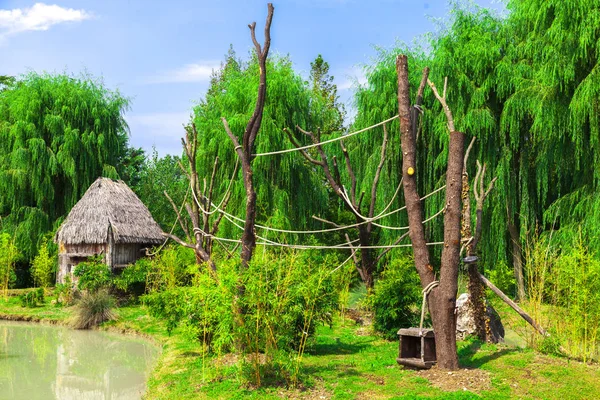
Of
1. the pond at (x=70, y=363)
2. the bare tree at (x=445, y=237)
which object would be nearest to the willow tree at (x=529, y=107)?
the bare tree at (x=445, y=237)

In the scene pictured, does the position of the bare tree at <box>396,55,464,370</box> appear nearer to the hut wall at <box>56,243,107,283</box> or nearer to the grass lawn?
the grass lawn

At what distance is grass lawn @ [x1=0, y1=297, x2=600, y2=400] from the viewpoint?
21.6 feet

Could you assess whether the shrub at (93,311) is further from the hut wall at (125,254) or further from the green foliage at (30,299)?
the hut wall at (125,254)

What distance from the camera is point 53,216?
65.1ft

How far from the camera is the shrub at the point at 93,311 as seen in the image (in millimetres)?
13469

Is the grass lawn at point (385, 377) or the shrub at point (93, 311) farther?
the shrub at point (93, 311)

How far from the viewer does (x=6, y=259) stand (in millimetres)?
17328

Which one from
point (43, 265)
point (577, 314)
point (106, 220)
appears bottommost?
point (577, 314)

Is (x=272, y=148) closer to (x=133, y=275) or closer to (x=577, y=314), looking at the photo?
(x=133, y=275)

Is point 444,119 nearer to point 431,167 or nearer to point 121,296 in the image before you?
point 431,167

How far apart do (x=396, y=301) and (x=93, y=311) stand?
23.3 ft

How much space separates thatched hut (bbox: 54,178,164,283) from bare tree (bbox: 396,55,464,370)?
1060 cm

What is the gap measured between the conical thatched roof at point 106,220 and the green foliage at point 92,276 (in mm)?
1066

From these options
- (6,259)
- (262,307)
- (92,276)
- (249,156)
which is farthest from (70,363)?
(6,259)
